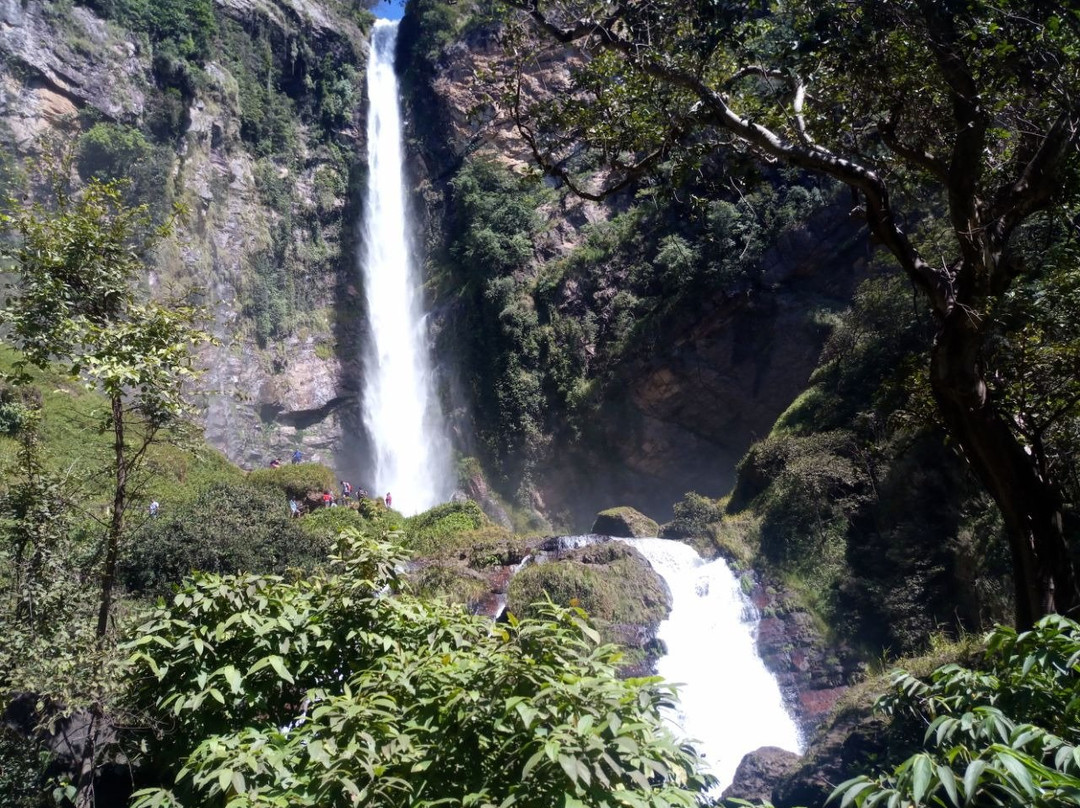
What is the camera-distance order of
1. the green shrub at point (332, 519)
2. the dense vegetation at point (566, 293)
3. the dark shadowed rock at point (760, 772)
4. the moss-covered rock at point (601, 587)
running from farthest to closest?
1. the dense vegetation at point (566, 293)
2. the green shrub at point (332, 519)
3. the moss-covered rock at point (601, 587)
4. the dark shadowed rock at point (760, 772)

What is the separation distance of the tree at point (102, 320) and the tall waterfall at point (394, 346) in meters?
22.7

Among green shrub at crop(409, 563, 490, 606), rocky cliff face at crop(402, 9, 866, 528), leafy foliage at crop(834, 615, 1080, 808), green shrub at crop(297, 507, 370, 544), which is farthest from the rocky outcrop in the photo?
leafy foliage at crop(834, 615, 1080, 808)

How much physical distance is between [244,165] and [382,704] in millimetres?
31526

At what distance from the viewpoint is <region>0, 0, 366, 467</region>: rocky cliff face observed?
24.9 metres

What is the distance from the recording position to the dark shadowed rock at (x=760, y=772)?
969 cm

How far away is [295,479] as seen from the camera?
18.7m

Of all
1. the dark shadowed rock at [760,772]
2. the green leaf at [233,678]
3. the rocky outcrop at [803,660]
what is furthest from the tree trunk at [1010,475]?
the rocky outcrop at [803,660]

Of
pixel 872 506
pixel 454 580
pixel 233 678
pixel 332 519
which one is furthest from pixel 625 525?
pixel 233 678

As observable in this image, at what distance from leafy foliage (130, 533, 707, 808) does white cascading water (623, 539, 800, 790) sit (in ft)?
27.2

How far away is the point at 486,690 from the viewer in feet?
7.60

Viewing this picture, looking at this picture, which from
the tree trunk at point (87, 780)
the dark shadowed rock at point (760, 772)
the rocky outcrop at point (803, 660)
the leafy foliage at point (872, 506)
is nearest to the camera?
the tree trunk at point (87, 780)

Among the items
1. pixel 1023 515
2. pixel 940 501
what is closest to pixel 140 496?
pixel 1023 515

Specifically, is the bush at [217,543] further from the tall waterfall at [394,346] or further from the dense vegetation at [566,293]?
the tall waterfall at [394,346]

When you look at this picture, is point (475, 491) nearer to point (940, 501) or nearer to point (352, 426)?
point (352, 426)
